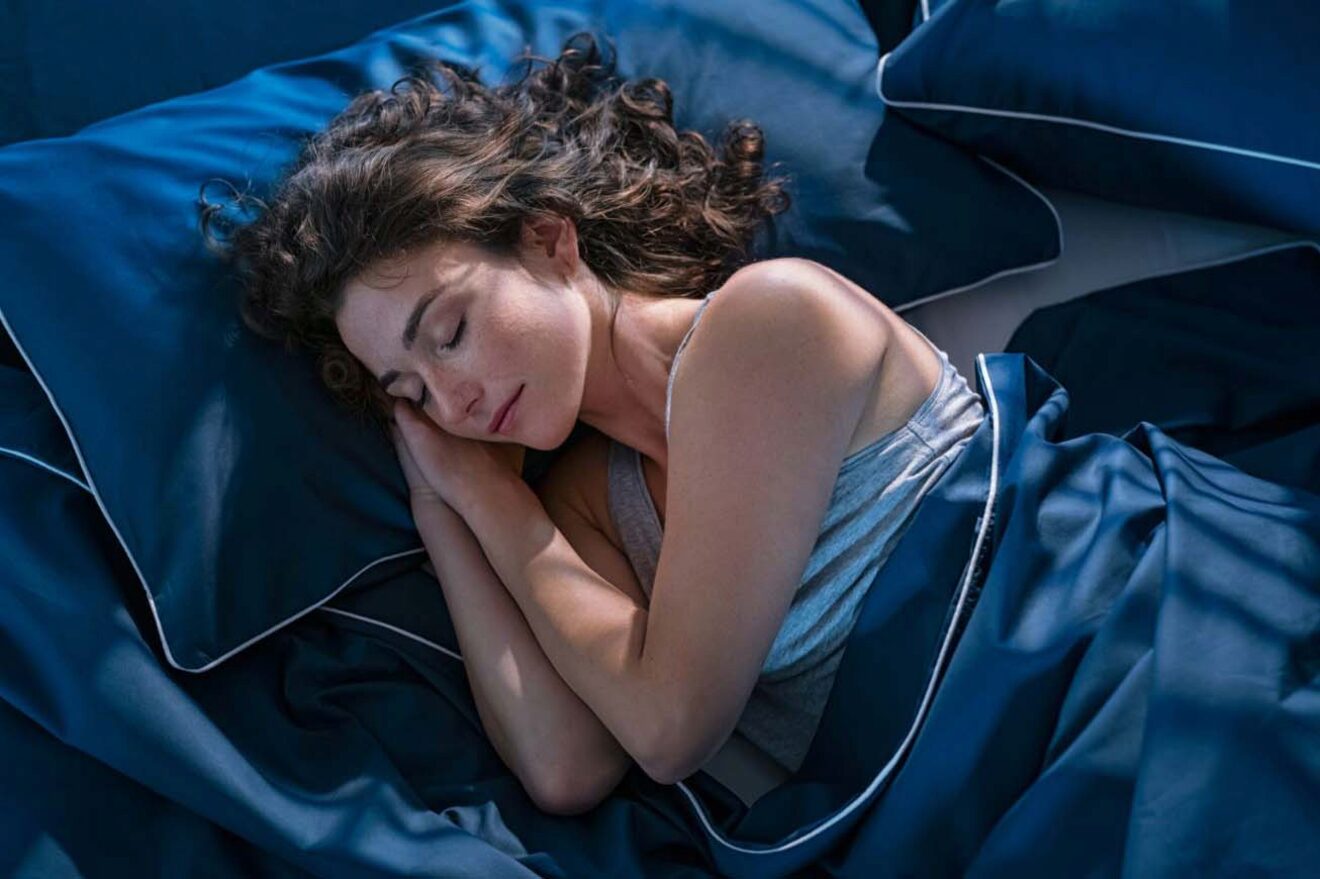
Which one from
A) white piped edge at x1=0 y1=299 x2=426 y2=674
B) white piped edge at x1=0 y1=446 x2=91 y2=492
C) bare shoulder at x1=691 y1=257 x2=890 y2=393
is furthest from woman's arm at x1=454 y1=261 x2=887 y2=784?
white piped edge at x1=0 y1=446 x2=91 y2=492

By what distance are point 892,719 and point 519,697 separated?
34 centimetres

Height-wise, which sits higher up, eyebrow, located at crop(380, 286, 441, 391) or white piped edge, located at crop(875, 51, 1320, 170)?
white piped edge, located at crop(875, 51, 1320, 170)

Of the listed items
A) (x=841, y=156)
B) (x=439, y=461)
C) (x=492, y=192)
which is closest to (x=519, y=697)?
(x=439, y=461)

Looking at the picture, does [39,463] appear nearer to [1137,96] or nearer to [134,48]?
[134,48]

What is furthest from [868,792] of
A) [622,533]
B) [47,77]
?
[47,77]

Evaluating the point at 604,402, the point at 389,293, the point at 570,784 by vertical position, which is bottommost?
the point at 570,784

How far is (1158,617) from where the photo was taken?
1082 mm

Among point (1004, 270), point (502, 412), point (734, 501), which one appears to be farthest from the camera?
point (1004, 270)

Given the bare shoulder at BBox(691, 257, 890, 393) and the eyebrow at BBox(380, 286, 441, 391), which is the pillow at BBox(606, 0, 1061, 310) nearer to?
the bare shoulder at BBox(691, 257, 890, 393)

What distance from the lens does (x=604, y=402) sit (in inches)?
52.6

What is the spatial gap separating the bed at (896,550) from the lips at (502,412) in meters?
0.15

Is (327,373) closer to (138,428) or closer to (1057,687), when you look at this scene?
(138,428)

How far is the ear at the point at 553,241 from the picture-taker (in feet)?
4.22

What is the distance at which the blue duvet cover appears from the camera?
104 cm
